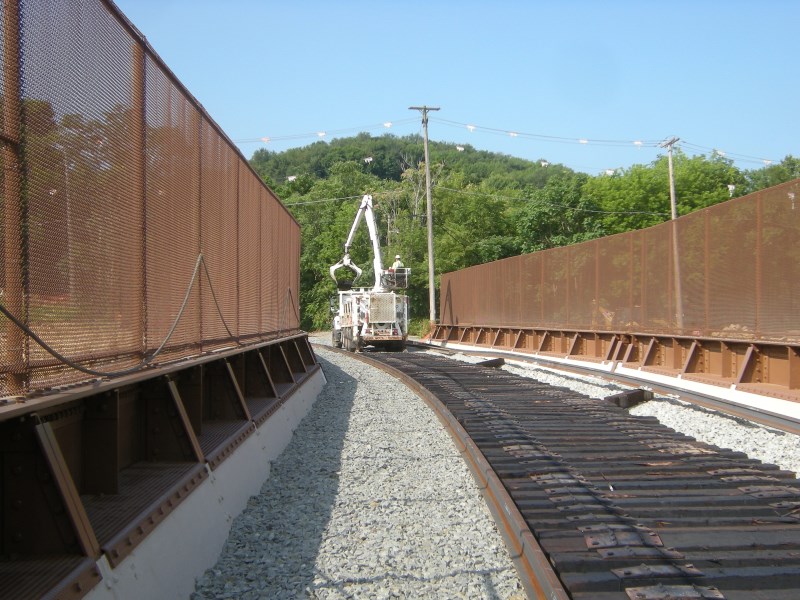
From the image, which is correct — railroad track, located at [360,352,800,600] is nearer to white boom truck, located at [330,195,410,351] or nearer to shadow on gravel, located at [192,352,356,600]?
shadow on gravel, located at [192,352,356,600]

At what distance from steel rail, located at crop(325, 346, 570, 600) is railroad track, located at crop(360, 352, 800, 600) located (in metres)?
0.01

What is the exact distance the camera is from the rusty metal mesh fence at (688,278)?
11945mm

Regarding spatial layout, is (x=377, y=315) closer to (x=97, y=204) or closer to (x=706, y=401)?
(x=706, y=401)

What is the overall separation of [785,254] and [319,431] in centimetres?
734

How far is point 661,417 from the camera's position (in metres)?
11.7

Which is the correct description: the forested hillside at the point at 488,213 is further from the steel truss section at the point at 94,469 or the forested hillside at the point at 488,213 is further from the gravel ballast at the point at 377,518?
the steel truss section at the point at 94,469

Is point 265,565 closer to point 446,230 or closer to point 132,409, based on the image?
point 132,409

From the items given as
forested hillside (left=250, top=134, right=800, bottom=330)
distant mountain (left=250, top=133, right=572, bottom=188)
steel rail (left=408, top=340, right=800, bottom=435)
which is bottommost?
steel rail (left=408, top=340, right=800, bottom=435)

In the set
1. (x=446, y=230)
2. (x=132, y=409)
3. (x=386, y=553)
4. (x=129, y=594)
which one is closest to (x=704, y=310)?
(x=386, y=553)

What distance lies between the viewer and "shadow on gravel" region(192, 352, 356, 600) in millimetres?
4992

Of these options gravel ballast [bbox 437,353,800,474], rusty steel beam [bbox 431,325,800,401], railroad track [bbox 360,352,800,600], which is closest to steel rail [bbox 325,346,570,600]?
railroad track [bbox 360,352,800,600]

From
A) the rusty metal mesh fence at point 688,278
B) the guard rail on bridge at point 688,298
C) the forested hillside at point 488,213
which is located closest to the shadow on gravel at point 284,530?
the guard rail on bridge at point 688,298

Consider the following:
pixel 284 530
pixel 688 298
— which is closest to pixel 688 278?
pixel 688 298

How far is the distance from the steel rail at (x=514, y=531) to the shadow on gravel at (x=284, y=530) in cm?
134
